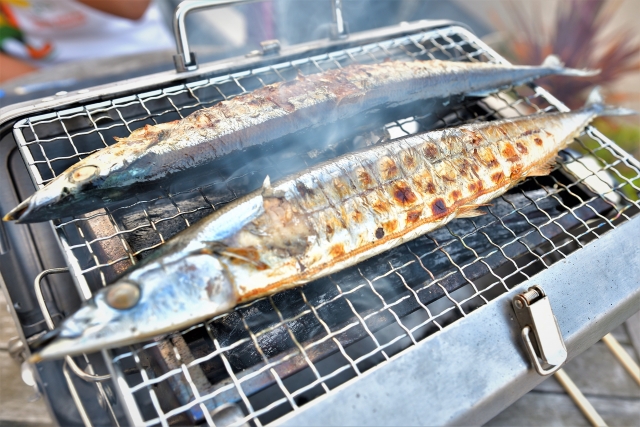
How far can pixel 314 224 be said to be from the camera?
1.78 meters

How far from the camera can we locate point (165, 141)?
6.47ft

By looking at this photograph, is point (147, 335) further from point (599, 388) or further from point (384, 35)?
point (599, 388)

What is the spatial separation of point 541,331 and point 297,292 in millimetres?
1023

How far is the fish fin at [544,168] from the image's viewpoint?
7.68 feet

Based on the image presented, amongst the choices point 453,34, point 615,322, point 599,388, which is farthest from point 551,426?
point 453,34

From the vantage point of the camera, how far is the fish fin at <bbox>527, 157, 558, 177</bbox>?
2.34 meters

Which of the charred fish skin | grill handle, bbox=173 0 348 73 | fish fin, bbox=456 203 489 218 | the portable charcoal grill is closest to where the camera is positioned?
the portable charcoal grill

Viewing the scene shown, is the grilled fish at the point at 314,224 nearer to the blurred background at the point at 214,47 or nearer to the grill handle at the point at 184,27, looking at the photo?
the grill handle at the point at 184,27

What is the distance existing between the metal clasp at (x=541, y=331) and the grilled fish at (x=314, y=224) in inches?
21.0

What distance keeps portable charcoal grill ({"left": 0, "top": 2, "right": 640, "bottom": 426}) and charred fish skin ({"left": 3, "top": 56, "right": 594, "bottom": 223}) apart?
0.40 feet

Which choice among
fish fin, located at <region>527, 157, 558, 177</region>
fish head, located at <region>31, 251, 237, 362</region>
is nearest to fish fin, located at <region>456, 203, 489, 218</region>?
fish fin, located at <region>527, 157, 558, 177</region>

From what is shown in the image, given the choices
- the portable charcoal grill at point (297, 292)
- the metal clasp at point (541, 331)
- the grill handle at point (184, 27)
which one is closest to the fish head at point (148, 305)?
the portable charcoal grill at point (297, 292)

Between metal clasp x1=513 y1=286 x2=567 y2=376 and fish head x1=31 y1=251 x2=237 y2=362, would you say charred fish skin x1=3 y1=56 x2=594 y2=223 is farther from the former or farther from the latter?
metal clasp x1=513 y1=286 x2=567 y2=376

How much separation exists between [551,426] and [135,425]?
240cm
